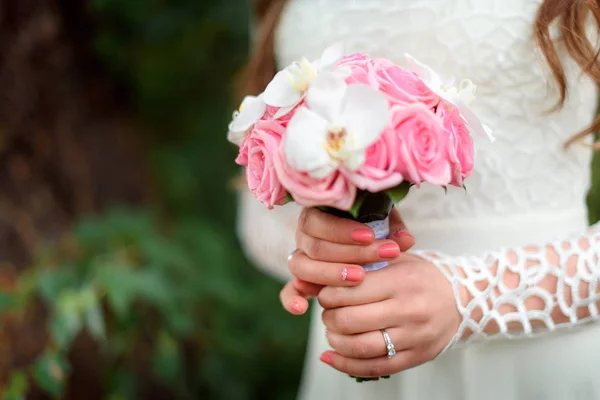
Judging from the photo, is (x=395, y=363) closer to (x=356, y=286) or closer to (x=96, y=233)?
(x=356, y=286)

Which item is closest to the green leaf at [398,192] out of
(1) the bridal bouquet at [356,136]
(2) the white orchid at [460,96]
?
(1) the bridal bouquet at [356,136]

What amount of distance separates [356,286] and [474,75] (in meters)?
0.46

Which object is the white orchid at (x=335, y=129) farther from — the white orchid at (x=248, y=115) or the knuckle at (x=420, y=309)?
the knuckle at (x=420, y=309)

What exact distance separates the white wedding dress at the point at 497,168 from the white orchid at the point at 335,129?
0.44 m

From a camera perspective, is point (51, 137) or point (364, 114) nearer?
point (364, 114)

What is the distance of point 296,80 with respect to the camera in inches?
28.6

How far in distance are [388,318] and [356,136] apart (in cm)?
27

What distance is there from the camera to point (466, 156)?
0.74 m

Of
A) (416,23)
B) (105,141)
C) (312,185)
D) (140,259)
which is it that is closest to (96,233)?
(140,259)

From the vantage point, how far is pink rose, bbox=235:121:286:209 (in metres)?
0.73

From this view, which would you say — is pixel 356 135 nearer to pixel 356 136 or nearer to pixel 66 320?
pixel 356 136

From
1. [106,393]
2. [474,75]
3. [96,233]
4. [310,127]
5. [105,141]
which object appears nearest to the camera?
[310,127]

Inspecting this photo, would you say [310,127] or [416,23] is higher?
[416,23]

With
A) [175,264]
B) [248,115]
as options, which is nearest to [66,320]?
[175,264]
